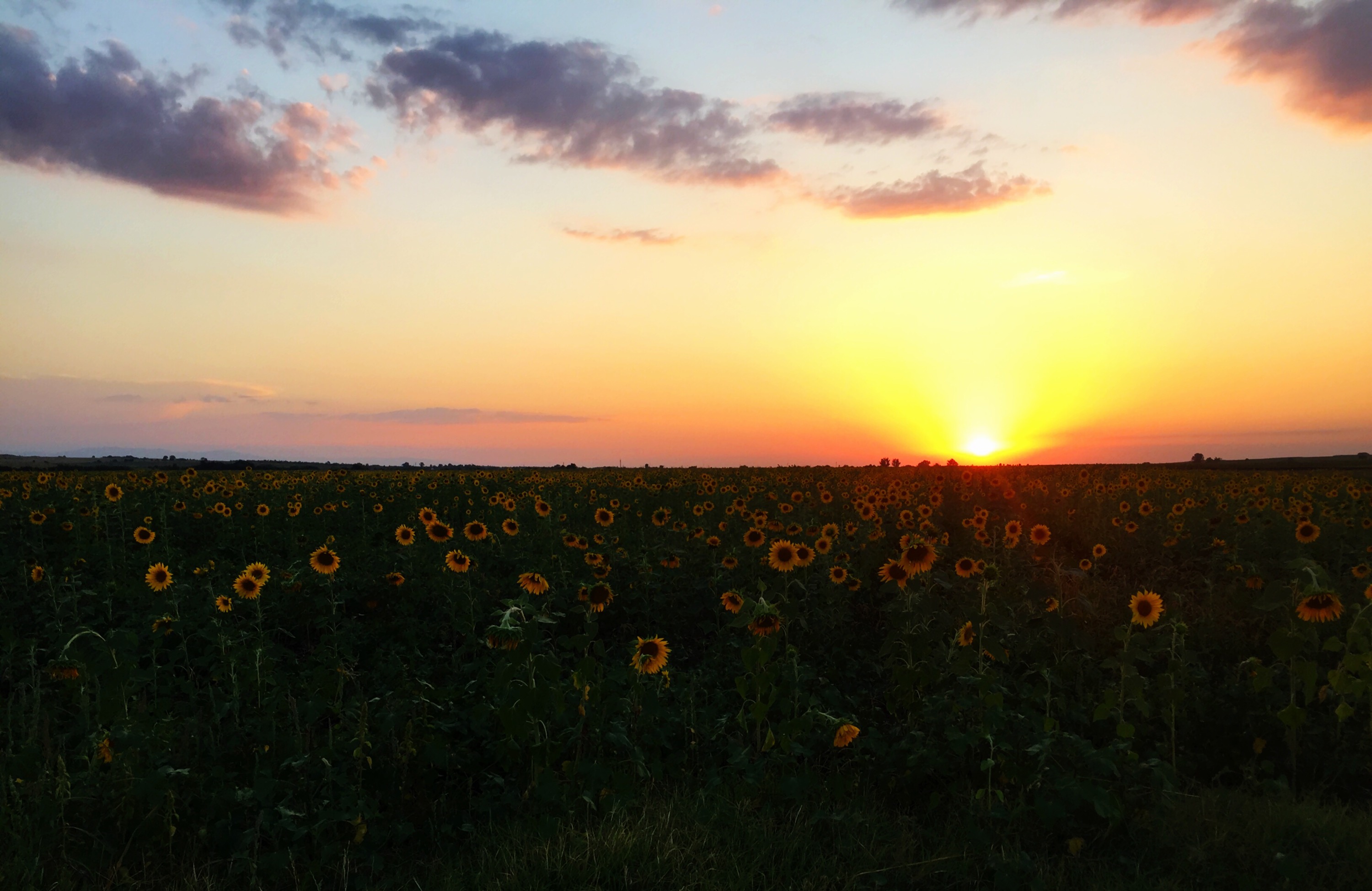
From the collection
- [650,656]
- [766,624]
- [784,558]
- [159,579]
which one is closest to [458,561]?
[159,579]

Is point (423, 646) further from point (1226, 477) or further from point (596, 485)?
point (1226, 477)

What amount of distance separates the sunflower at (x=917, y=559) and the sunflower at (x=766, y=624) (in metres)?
2.01

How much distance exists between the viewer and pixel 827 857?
3734 mm

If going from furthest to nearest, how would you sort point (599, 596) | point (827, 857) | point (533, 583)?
point (533, 583) < point (599, 596) < point (827, 857)

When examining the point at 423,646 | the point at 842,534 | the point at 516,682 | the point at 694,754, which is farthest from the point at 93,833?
the point at 842,534

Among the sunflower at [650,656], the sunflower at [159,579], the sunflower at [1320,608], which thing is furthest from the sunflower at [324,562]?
the sunflower at [1320,608]

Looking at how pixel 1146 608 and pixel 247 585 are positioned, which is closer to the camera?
pixel 1146 608

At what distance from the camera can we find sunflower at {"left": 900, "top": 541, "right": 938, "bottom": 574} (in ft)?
22.4

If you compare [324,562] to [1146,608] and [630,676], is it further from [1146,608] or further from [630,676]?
[1146,608]

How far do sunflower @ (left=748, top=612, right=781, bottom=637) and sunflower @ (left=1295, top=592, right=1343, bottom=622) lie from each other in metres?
3.38

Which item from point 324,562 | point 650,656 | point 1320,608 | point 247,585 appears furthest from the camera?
point 324,562

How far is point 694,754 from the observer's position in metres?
4.86

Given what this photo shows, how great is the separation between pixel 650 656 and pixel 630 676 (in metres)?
0.43

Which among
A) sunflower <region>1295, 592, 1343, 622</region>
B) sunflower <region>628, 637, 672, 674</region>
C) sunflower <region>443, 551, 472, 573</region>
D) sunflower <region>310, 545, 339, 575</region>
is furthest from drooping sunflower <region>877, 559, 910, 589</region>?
sunflower <region>310, 545, 339, 575</region>
